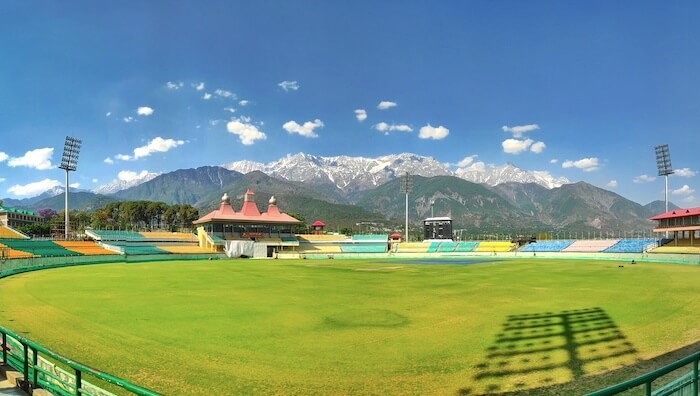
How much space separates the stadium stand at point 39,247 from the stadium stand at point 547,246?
234ft

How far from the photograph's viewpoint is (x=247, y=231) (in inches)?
3386

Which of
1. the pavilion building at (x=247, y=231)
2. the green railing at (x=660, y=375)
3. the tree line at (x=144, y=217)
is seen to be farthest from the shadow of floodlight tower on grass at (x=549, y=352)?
the tree line at (x=144, y=217)

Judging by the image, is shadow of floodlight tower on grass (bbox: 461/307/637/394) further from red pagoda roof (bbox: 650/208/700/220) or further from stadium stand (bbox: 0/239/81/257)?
red pagoda roof (bbox: 650/208/700/220)

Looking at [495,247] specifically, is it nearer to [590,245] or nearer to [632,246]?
[590,245]

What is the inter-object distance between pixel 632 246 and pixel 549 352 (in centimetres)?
6938

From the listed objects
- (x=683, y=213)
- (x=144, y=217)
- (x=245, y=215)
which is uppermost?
(x=245, y=215)

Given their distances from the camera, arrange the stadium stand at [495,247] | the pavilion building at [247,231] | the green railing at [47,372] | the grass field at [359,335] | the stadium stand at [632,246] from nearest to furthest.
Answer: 1. the green railing at [47,372]
2. the grass field at [359,335]
3. the stadium stand at [632,246]
4. the pavilion building at [247,231]
5. the stadium stand at [495,247]

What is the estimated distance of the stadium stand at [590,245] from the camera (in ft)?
236

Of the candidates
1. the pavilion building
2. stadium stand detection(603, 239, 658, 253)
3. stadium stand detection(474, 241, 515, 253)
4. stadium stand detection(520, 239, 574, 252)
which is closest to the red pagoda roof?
stadium stand detection(603, 239, 658, 253)

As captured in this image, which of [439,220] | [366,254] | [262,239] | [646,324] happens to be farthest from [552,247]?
[646,324]

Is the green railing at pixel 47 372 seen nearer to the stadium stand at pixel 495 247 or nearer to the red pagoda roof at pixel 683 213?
the red pagoda roof at pixel 683 213

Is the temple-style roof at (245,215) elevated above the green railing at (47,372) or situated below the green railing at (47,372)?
above

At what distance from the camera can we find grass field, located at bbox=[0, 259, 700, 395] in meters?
9.19

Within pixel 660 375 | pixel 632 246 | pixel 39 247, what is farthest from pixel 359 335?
pixel 632 246
